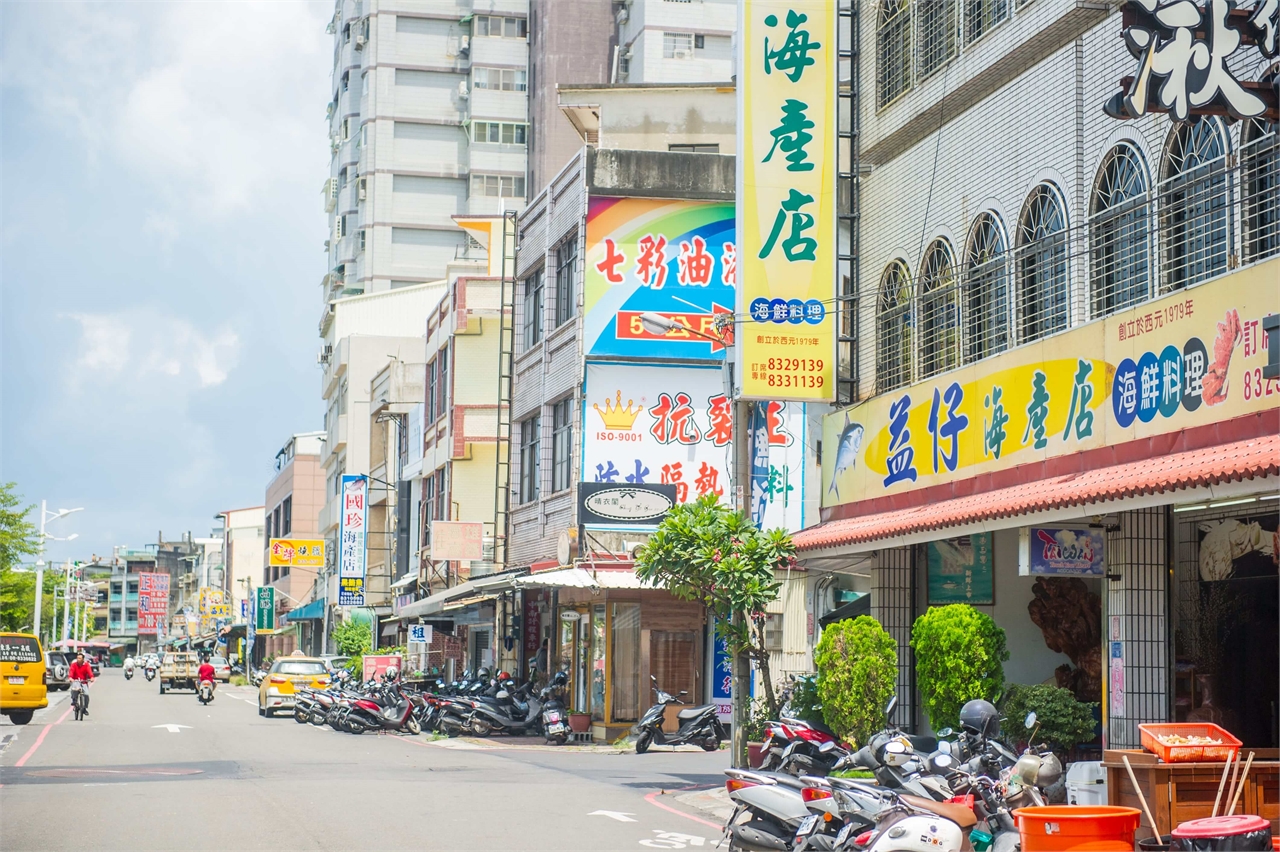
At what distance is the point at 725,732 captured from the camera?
27469 mm

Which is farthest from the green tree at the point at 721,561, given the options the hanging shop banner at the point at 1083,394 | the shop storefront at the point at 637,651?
the shop storefront at the point at 637,651

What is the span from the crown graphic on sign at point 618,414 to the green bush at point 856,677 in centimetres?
1313

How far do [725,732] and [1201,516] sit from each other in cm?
1414

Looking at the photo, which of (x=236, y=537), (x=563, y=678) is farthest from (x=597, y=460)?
(x=236, y=537)

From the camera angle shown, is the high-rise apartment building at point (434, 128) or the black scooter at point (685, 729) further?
the high-rise apartment building at point (434, 128)

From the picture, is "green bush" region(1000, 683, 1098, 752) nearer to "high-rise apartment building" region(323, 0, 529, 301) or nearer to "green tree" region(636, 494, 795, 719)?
"green tree" region(636, 494, 795, 719)

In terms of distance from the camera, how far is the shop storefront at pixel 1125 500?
41.3ft

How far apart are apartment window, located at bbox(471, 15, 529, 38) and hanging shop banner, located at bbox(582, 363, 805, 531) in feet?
168

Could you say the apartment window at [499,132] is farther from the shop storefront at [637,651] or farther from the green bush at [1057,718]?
the green bush at [1057,718]

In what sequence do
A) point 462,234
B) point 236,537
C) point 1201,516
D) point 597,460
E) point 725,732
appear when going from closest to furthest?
1. point 1201,516
2. point 725,732
3. point 597,460
4. point 462,234
5. point 236,537


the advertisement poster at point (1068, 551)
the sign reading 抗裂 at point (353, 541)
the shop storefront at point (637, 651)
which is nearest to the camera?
the advertisement poster at point (1068, 551)

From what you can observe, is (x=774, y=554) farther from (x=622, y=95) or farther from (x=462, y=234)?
(x=462, y=234)

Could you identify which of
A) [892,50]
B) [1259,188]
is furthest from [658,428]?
[1259,188]

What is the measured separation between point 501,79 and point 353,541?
104 feet
